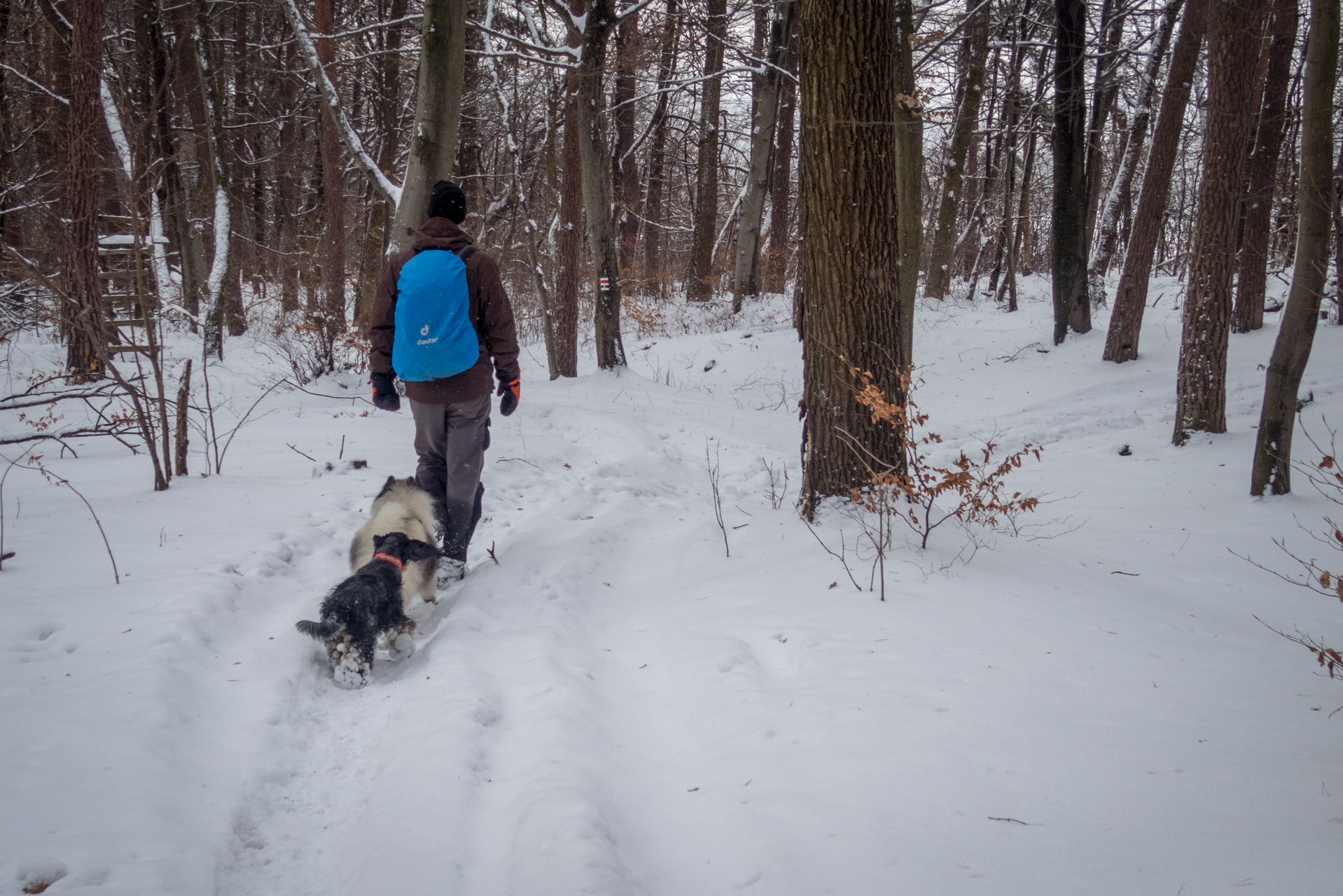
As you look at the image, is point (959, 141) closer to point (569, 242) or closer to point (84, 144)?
point (569, 242)

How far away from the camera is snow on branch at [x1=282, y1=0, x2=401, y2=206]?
7.22 meters

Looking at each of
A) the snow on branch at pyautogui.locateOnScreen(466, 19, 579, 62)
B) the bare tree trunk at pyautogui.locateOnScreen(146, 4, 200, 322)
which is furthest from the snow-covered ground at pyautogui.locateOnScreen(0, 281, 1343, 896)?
the bare tree trunk at pyautogui.locateOnScreen(146, 4, 200, 322)

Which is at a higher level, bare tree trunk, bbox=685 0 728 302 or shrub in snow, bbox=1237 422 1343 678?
bare tree trunk, bbox=685 0 728 302

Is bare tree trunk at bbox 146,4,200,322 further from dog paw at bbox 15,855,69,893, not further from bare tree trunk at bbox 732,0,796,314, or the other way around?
dog paw at bbox 15,855,69,893

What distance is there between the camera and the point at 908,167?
705cm

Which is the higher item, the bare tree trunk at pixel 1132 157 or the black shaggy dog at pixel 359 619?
the bare tree trunk at pixel 1132 157

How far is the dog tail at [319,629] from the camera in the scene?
299 cm

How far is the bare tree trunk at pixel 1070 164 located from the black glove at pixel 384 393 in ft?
36.5

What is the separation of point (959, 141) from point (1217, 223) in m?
7.90

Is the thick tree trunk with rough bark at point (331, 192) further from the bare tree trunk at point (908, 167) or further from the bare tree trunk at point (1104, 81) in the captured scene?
the bare tree trunk at point (1104, 81)

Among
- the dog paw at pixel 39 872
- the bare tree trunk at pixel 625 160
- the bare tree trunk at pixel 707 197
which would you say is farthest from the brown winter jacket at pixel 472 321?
the bare tree trunk at pixel 707 197

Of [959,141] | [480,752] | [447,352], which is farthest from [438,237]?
[959,141]

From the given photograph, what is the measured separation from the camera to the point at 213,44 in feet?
38.9

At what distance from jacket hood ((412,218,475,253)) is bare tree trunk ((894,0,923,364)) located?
444 centimetres
